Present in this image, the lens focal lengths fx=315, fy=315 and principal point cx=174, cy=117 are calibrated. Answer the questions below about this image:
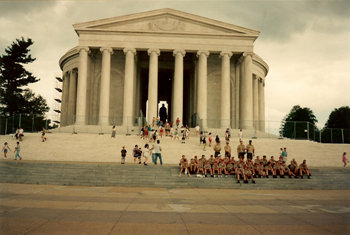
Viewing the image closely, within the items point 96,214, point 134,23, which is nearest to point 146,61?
point 134,23

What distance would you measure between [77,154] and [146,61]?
92.3 ft

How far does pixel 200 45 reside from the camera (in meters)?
47.5

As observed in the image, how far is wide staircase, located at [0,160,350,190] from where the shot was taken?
64.0 ft

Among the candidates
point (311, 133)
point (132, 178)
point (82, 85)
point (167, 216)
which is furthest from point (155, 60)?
point (167, 216)

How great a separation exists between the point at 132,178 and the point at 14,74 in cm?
5422

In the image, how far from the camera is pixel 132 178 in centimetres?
2023

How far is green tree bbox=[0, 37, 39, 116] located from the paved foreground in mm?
56789

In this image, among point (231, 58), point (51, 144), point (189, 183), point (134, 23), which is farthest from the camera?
point (231, 58)

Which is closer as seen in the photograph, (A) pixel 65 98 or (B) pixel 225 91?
(B) pixel 225 91

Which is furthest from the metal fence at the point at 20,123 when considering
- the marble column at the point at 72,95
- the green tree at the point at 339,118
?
the green tree at the point at 339,118

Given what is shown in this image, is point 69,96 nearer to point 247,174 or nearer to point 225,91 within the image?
point 225,91

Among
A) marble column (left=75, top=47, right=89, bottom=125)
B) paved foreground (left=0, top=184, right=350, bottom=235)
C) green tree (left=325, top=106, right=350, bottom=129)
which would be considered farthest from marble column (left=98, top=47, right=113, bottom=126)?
green tree (left=325, top=106, right=350, bottom=129)

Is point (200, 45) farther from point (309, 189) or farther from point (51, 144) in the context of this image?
point (309, 189)

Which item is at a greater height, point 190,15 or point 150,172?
point 190,15
